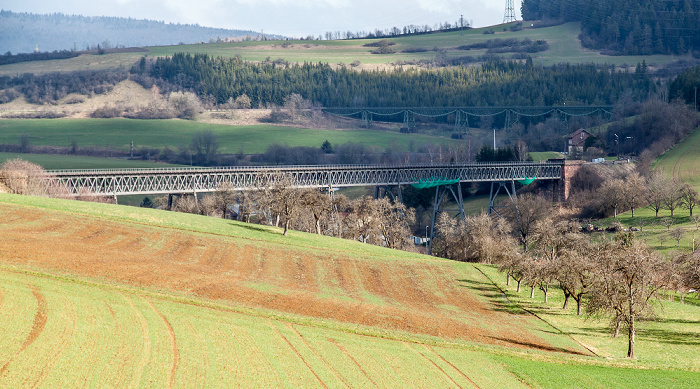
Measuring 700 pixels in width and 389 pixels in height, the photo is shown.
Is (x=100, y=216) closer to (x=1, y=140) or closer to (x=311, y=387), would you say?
(x=311, y=387)

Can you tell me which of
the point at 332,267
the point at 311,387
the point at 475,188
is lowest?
the point at 475,188

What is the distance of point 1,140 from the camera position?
177000 millimetres

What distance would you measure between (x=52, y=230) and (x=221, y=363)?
3540cm

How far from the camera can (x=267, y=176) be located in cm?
10531

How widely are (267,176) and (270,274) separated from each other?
46.6 m

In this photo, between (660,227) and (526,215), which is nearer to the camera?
(660,227)

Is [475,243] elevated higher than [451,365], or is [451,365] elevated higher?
[451,365]

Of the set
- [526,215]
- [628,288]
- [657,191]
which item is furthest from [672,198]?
[628,288]

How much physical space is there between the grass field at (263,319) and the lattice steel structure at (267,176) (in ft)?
70.7

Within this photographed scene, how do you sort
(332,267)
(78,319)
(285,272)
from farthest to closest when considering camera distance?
(332,267), (285,272), (78,319)

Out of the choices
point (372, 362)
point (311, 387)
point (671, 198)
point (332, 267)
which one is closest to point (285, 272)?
point (332, 267)

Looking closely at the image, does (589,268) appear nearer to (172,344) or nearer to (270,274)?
(270,274)

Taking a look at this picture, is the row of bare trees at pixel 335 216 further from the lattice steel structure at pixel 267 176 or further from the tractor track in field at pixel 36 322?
the tractor track in field at pixel 36 322

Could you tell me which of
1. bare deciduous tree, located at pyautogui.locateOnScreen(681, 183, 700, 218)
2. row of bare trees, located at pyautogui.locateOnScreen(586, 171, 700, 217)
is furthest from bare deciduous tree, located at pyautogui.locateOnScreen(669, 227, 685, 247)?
bare deciduous tree, located at pyautogui.locateOnScreen(681, 183, 700, 218)
